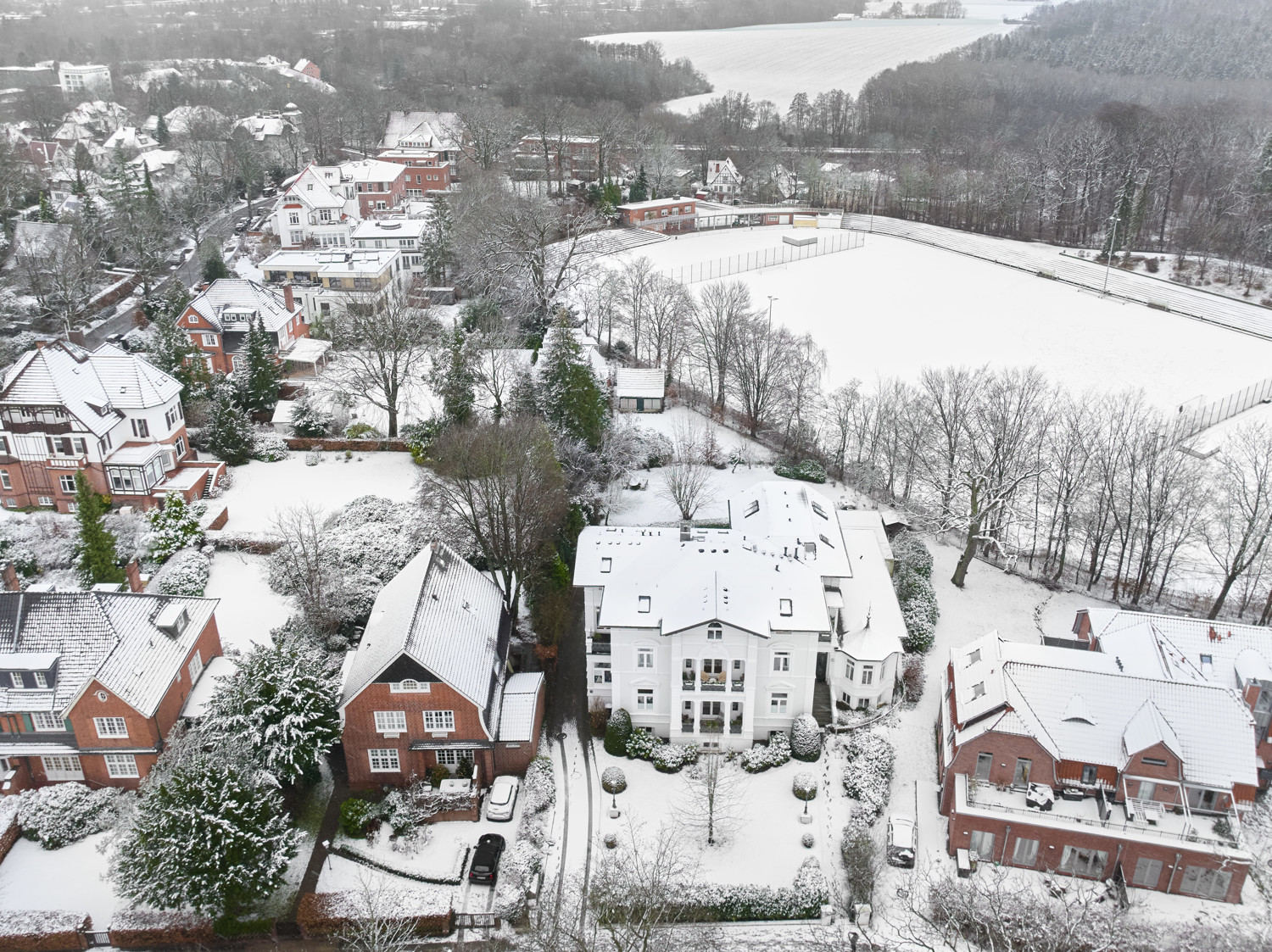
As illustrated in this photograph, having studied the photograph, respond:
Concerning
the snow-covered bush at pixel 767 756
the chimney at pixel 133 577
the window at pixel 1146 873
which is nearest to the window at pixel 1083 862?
the window at pixel 1146 873

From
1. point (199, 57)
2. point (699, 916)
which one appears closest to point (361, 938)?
point (699, 916)

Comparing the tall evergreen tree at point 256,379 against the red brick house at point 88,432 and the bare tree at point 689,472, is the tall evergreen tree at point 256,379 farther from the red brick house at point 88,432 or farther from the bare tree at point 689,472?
the bare tree at point 689,472

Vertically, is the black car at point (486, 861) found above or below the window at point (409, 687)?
below

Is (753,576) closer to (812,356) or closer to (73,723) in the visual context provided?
(73,723)

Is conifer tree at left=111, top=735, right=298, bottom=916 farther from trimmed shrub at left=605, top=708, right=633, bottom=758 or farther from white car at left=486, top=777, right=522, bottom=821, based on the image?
trimmed shrub at left=605, top=708, right=633, bottom=758

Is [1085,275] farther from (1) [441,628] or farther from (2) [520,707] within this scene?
(1) [441,628]
